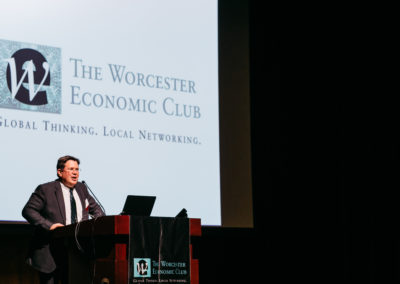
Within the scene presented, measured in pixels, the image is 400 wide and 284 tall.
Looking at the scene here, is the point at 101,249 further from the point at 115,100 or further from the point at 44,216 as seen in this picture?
the point at 115,100

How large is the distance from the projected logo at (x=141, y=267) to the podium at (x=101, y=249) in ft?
0.11

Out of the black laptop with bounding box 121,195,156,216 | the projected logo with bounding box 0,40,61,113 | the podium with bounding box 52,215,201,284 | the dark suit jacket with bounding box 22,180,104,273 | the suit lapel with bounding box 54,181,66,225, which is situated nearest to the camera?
the podium with bounding box 52,215,201,284

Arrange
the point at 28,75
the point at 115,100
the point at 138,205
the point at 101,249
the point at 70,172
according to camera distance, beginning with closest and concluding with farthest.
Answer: the point at 101,249 → the point at 138,205 → the point at 70,172 → the point at 28,75 → the point at 115,100

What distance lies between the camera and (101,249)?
317 centimetres

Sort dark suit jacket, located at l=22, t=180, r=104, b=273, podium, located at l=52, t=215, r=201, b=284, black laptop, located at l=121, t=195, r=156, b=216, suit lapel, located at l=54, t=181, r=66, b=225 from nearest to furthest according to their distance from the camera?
podium, located at l=52, t=215, r=201, b=284
black laptop, located at l=121, t=195, r=156, b=216
dark suit jacket, located at l=22, t=180, r=104, b=273
suit lapel, located at l=54, t=181, r=66, b=225

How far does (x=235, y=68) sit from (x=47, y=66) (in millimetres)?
1668

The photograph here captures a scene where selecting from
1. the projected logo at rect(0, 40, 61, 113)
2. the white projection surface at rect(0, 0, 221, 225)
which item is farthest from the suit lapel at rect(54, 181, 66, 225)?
the projected logo at rect(0, 40, 61, 113)

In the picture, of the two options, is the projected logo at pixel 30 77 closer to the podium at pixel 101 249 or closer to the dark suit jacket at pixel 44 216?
the dark suit jacket at pixel 44 216

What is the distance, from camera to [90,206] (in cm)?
388

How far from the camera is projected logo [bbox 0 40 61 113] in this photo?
432 centimetres

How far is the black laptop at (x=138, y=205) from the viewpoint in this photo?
324 cm

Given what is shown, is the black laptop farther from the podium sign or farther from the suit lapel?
the suit lapel

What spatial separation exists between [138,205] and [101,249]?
0.29m

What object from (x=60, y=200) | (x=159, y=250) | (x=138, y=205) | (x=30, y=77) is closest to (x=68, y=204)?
(x=60, y=200)
